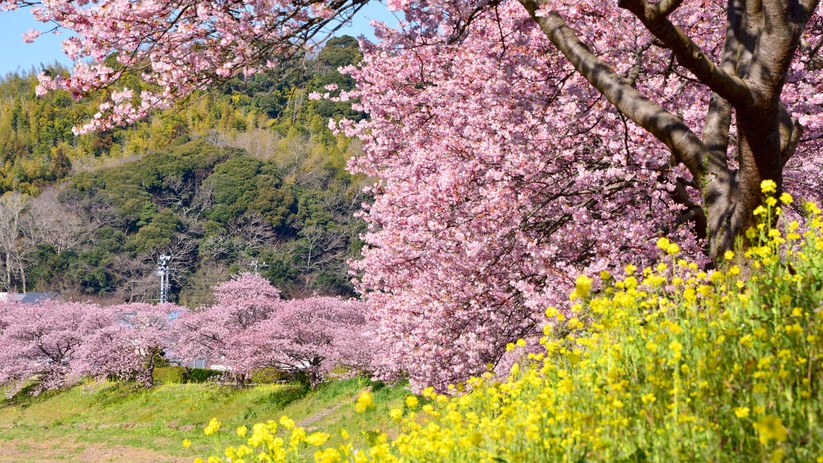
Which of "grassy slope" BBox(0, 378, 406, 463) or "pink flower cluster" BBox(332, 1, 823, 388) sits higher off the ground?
"pink flower cluster" BBox(332, 1, 823, 388)

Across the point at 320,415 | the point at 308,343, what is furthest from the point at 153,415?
the point at 320,415

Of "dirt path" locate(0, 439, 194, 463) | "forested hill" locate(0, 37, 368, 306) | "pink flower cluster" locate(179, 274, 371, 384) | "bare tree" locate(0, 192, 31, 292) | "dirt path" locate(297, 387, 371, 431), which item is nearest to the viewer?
"dirt path" locate(0, 439, 194, 463)

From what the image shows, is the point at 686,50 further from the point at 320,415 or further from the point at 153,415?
the point at 153,415

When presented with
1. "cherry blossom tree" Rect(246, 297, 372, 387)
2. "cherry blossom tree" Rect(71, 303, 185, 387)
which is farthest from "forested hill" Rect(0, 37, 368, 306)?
"cherry blossom tree" Rect(246, 297, 372, 387)

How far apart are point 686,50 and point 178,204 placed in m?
76.3

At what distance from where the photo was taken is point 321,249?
7062 centimetres

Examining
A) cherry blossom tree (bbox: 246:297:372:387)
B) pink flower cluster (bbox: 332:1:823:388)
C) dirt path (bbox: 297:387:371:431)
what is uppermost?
pink flower cluster (bbox: 332:1:823:388)

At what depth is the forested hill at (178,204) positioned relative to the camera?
2574 inches

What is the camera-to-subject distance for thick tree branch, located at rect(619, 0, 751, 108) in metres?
5.53

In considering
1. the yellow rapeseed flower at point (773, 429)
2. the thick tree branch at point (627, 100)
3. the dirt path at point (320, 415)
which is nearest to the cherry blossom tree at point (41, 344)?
the dirt path at point (320, 415)

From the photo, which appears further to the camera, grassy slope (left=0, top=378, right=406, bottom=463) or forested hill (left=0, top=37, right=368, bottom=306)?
forested hill (left=0, top=37, right=368, bottom=306)

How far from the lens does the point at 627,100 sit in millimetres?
6305

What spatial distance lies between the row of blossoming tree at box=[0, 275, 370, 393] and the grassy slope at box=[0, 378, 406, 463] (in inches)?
37.2

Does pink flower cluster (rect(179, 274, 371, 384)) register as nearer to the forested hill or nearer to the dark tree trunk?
the dark tree trunk
